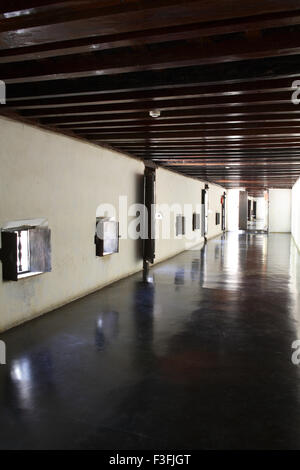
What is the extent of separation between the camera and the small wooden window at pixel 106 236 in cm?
762

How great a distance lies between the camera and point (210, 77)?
381cm

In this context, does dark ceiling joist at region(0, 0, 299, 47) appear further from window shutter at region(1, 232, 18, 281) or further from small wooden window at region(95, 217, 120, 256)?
small wooden window at region(95, 217, 120, 256)

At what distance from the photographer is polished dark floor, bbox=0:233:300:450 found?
2.96 metres

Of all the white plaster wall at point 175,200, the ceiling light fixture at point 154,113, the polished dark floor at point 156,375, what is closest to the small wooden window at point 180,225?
the white plaster wall at point 175,200

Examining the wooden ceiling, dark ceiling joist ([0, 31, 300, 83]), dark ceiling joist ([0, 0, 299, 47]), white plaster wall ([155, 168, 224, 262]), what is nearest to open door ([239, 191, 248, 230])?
white plaster wall ([155, 168, 224, 262])

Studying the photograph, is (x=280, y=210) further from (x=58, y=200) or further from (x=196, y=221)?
(x=58, y=200)

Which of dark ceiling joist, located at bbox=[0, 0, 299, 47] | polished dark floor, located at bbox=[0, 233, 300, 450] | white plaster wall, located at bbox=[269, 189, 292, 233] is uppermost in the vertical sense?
dark ceiling joist, located at bbox=[0, 0, 299, 47]

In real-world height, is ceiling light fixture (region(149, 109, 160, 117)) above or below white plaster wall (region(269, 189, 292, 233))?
above

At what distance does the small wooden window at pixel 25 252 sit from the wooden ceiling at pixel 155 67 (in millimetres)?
1551

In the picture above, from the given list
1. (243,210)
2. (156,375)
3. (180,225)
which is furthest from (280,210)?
(156,375)

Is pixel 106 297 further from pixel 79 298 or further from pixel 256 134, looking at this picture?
pixel 256 134

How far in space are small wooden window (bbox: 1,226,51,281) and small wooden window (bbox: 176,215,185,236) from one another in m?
7.84

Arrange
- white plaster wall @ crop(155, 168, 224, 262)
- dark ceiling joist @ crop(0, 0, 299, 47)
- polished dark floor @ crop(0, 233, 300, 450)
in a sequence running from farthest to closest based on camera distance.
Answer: white plaster wall @ crop(155, 168, 224, 262) < polished dark floor @ crop(0, 233, 300, 450) < dark ceiling joist @ crop(0, 0, 299, 47)
